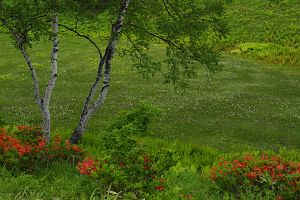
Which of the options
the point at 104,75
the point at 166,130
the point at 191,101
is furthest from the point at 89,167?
the point at 191,101

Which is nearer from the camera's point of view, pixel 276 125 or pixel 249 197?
pixel 249 197

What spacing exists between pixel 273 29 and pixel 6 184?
43038mm

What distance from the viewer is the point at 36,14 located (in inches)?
561

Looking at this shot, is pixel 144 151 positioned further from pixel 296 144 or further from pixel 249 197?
pixel 296 144

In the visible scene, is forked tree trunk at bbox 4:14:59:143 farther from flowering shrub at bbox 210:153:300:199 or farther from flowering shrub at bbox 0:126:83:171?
flowering shrub at bbox 210:153:300:199

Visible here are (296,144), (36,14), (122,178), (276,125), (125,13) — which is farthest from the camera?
(276,125)

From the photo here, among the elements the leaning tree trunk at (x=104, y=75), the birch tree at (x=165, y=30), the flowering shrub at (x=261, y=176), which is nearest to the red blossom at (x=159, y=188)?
the flowering shrub at (x=261, y=176)

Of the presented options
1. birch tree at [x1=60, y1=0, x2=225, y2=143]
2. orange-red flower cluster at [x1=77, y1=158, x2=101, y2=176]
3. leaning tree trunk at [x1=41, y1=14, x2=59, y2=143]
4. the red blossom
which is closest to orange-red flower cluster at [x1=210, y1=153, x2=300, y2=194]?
the red blossom

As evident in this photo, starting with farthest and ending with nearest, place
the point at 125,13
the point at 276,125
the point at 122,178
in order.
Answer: the point at 276,125 < the point at 125,13 < the point at 122,178

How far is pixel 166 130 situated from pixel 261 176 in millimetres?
9914

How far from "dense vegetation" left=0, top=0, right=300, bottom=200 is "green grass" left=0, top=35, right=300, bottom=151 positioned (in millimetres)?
67

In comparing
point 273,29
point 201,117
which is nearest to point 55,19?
point 201,117

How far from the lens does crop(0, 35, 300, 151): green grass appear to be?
2114 cm

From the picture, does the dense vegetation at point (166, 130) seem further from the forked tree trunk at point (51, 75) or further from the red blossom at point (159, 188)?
the forked tree trunk at point (51, 75)
